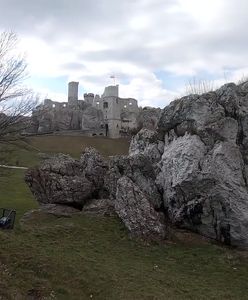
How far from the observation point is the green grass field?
12422 mm

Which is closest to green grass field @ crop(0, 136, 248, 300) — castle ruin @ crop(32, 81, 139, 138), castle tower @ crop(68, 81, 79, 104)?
castle ruin @ crop(32, 81, 139, 138)

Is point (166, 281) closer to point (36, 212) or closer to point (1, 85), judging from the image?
point (36, 212)

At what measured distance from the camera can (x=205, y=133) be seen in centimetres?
1789

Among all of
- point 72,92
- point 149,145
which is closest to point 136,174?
point 149,145

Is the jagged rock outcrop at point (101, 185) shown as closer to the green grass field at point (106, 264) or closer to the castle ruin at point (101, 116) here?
the green grass field at point (106, 264)

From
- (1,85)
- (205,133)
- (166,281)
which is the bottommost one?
(166,281)

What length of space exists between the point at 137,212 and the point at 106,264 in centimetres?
358

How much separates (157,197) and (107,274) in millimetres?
5841

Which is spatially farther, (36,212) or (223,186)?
(36,212)

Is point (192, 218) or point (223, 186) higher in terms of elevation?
point (223, 186)

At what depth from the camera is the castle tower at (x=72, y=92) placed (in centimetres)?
12262

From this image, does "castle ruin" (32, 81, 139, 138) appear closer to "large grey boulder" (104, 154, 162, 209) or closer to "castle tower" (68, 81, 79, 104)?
"castle tower" (68, 81, 79, 104)

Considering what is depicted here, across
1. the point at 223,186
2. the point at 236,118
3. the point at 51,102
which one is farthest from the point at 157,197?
the point at 51,102

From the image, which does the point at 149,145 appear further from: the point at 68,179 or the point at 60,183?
the point at 60,183
